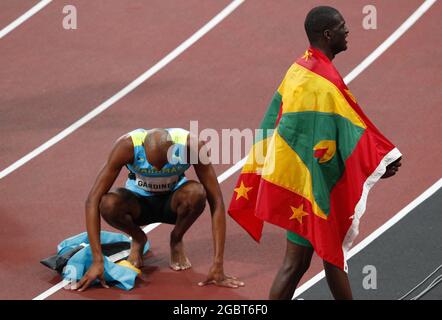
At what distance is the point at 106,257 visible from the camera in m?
7.88

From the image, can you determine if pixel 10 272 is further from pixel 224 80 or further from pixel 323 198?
pixel 224 80

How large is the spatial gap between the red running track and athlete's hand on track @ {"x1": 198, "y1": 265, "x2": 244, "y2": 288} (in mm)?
65

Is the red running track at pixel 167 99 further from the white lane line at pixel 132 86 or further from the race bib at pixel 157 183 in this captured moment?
the race bib at pixel 157 183

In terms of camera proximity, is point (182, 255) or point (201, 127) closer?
point (182, 255)

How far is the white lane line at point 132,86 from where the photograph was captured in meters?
10.1

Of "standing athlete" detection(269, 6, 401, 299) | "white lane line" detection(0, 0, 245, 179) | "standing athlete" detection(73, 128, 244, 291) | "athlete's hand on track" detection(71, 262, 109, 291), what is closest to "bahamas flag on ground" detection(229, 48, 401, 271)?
"standing athlete" detection(269, 6, 401, 299)

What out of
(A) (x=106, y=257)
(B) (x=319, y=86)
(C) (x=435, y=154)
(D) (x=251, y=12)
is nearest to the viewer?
(B) (x=319, y=86)

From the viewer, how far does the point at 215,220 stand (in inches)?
310

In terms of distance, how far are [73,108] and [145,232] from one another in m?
2.52

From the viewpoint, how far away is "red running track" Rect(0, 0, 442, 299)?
8.42 m

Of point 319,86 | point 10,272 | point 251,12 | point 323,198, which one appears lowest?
point 10,272

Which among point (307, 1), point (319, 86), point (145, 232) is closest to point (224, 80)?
point (307, 1)

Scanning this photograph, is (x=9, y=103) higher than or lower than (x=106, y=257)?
higher

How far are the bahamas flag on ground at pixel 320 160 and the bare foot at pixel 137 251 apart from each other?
1705mm
